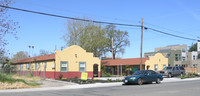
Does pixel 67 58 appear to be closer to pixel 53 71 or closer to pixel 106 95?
pixel 53 71

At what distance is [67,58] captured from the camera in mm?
29641

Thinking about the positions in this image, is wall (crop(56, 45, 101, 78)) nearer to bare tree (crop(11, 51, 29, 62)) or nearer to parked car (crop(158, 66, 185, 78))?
parked car (crop(158, 66, 185, 78))

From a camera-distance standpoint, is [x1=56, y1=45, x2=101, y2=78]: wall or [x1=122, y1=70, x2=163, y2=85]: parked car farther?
[x1=56, y1=45, x2=101, y2=78]: wall

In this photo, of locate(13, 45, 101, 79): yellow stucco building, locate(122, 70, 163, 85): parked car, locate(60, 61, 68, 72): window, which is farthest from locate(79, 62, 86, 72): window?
locate(122, 70, 163, 85): parked car

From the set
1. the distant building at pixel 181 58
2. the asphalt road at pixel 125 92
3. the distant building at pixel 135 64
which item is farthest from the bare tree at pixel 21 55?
the asphalt road at pixel 125 92

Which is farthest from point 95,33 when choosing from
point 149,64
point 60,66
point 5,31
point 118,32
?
point 5,31

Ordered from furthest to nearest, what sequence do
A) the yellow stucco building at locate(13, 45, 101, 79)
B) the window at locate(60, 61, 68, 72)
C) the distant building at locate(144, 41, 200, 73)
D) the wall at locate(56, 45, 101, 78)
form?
1. the distant building at locate(144, 41, 200, 73)
2. the window at locate(60, 61, 68, 72)
3. the wall at locate(56, 45, 101, 78)
4. the yellow stucco building at locate(13, 45, 101, 79)

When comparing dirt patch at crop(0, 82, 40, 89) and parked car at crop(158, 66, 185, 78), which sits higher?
Answer: parked car at crop(158, 66, 185, 78)

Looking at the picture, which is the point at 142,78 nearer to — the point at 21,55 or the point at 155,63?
the point at 155,63

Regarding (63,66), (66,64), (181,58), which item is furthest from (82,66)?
(181,58)

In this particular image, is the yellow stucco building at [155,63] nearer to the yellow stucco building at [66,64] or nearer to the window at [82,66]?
the yellow stucco building at [66,64]

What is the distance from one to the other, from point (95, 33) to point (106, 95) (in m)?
30.1

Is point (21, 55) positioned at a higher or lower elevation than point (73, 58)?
higher

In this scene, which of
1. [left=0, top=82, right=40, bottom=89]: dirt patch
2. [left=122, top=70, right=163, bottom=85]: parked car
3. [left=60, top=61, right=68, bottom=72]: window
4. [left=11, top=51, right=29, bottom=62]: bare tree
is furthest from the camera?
[left=11, top=51, right=29, bottom=62]: bare tree
